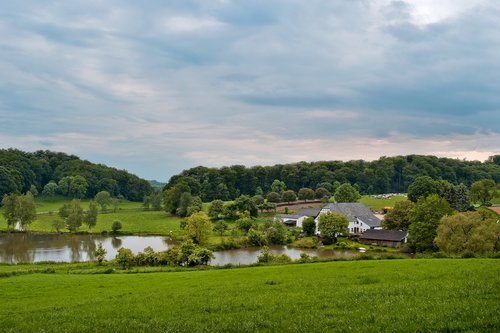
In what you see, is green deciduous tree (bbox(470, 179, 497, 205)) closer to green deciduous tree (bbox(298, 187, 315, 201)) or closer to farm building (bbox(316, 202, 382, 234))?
farm building (bbox(316, 202, 382, 234))

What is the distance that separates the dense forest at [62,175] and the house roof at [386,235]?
109664 mm

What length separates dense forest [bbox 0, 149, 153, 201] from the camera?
14225 centimetres

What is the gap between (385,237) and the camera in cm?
7062

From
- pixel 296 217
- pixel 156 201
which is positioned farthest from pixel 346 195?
pixel 156 201

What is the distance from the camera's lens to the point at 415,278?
66.1 feet

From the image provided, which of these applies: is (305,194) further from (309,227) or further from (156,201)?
(309,227)

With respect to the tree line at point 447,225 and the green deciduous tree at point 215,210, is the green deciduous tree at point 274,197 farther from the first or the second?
the tree line at point 447,225

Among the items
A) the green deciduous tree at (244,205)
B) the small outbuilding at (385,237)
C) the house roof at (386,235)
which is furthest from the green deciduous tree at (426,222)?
the green deciduous tree at (244,205)

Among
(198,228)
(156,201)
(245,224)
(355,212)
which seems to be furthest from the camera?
Result: (156,201)

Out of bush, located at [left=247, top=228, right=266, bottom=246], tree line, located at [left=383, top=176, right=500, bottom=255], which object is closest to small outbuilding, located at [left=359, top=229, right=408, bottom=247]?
tree line, located at [left=383, top=176, right=500, bottom=255]

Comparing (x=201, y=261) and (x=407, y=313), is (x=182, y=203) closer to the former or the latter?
(x=201, y=261)

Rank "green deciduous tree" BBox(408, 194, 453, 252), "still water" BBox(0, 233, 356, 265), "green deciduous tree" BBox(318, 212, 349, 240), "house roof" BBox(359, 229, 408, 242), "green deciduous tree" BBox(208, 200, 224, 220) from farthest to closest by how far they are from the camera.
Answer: "green deciduous tree" BBox(208, 200, 224, 220)
"green deciduous tree" BBox(318, 212, 349, 240)
"house roof" BBox(359, 229, 408, 242)
"green deciduous tree" BBox(408, 194, 453, 252)
"still water" BBox(0, 233, 356, 265)

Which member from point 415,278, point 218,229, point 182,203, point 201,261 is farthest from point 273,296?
point 182,203

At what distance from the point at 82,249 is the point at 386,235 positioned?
53417 millimetres
